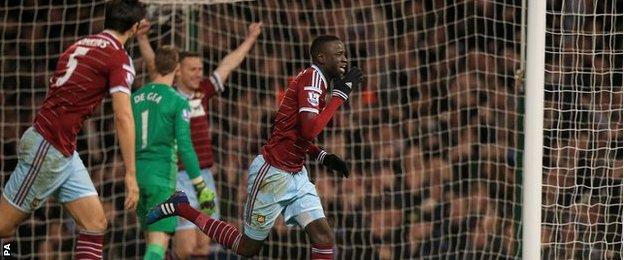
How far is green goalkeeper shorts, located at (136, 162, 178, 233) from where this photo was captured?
373 inches

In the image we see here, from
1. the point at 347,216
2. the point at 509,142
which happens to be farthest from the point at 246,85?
the point at 509,142

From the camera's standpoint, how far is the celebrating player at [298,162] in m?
7.76

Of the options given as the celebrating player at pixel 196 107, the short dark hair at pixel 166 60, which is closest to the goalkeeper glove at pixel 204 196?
the celebrating player at pixel 196 107

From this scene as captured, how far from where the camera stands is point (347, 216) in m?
11.7

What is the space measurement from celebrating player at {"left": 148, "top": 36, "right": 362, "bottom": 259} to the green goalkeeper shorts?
1332 millimetres

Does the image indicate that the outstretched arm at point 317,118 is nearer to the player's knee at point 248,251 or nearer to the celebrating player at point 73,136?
the player's knee at point 248,251

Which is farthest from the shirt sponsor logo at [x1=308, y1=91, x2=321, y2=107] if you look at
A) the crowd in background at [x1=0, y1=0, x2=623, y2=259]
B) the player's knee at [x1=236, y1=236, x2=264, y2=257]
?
the crowd in background at [x1=0, y1=0, x2=623, y2=259]

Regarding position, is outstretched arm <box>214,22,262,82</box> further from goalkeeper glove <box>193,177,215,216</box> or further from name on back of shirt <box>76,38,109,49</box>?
name on back of shirt <box>76,38,109,49</box>

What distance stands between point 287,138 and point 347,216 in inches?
148

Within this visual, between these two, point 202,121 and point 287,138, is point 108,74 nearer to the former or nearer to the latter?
point 287,138

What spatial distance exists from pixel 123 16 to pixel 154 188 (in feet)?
6.23

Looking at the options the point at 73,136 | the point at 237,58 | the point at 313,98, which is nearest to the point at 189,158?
the point at 237,58

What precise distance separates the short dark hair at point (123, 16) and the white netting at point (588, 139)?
2948 mm

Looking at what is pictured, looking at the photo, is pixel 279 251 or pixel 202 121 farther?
pixel 279 251
